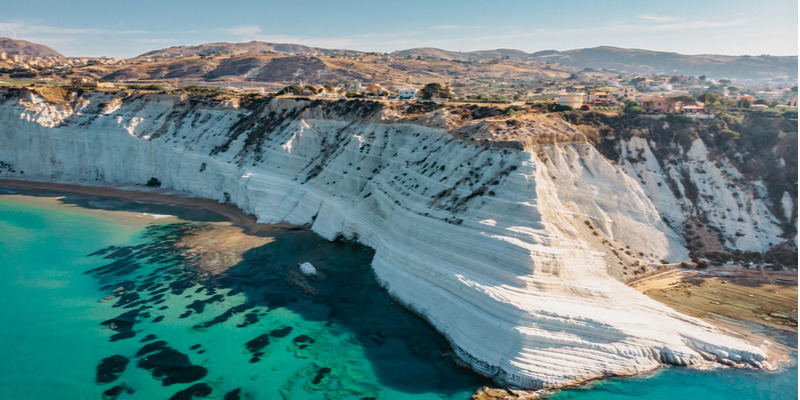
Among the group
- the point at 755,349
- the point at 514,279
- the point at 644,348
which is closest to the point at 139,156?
the point at 514,279

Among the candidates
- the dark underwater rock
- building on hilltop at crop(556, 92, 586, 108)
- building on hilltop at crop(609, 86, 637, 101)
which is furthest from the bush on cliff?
building on hilltop at crop(609, 86, 637, 101)

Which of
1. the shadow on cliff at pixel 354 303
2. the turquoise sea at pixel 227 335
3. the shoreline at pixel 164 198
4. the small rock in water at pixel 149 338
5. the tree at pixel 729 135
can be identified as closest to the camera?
the turquoise sea at pixel 227 335

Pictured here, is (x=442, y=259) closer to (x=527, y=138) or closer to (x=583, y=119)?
(x=527, y=138)

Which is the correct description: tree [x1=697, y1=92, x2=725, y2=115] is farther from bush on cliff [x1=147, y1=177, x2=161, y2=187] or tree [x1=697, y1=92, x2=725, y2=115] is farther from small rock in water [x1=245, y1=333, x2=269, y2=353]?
bush on cliff [x1=147, y1=177, x2=161, y2=187]

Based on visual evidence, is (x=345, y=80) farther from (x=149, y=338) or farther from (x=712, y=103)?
(x=149, y=338)

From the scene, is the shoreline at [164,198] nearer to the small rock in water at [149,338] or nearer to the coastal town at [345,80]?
the small rock in water at [149,338]

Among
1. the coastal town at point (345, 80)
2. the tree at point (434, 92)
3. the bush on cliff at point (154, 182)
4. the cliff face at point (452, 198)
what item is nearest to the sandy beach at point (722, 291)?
the cliff face at point (452, 198)
